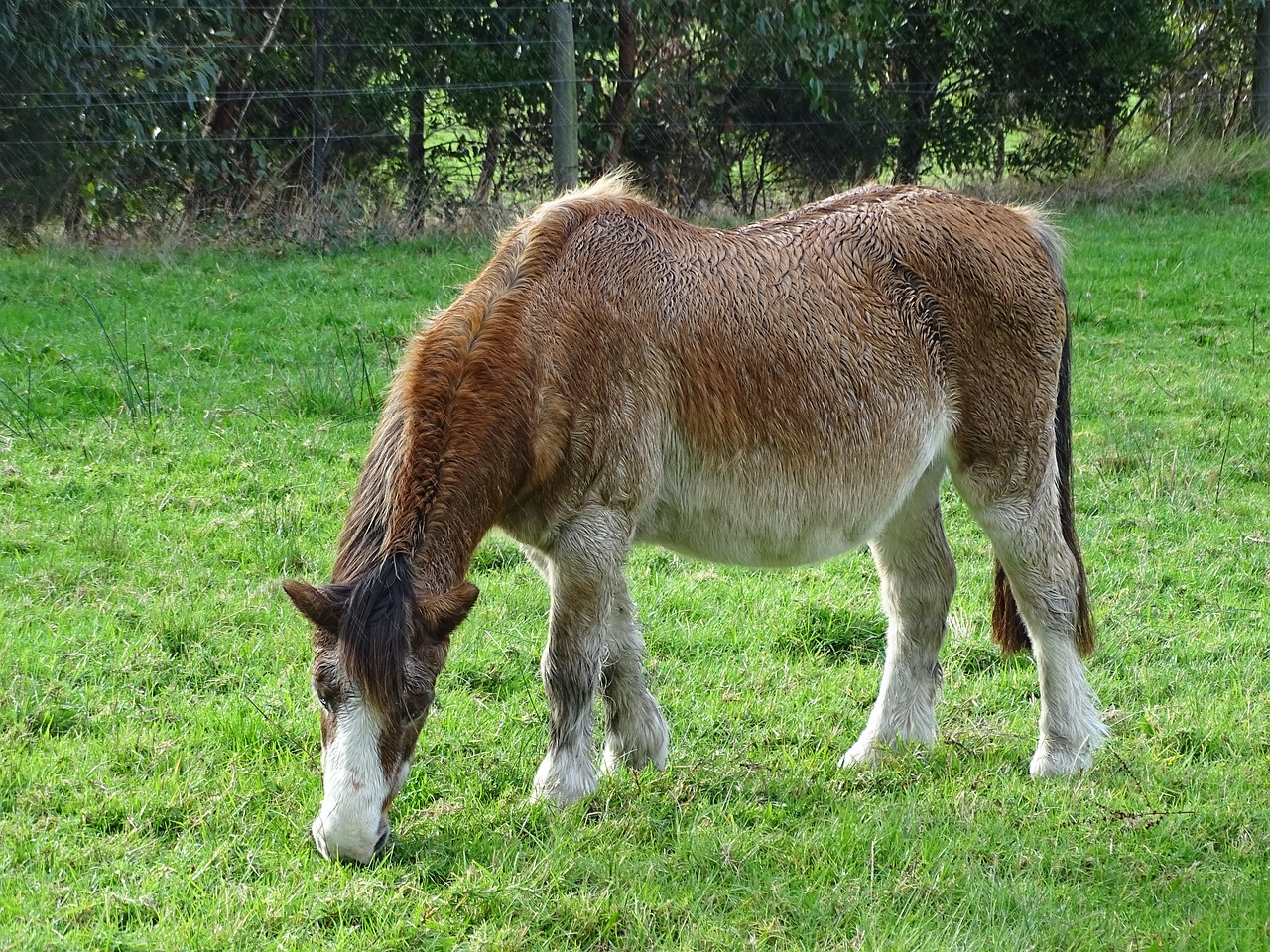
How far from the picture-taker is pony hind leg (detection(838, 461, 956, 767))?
4719 mm

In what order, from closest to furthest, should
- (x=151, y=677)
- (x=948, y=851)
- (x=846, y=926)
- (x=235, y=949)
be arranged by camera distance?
(x=235, y=949) → (x=846, y=926) → (x=948, y=851) → (x=151, y=677)

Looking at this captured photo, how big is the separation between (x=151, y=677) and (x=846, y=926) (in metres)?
2.70

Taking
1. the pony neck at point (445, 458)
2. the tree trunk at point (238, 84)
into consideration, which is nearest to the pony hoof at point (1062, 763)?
the pony neck at point (445, 458)

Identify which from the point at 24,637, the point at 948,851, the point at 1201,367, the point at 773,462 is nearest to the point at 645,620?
the point at 773,462

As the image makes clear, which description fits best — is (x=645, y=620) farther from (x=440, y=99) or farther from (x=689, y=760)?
(x=440, y=99)

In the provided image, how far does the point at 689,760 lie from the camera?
4445mm

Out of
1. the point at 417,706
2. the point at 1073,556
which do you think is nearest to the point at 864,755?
the point at 1073,556

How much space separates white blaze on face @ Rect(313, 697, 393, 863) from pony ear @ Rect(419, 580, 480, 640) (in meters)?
0.27

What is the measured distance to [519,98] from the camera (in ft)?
40.2

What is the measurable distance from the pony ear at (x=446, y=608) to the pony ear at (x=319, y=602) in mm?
221

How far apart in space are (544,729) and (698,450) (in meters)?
1.21

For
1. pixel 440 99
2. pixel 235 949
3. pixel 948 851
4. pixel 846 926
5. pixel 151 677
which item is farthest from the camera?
pixel 440 99

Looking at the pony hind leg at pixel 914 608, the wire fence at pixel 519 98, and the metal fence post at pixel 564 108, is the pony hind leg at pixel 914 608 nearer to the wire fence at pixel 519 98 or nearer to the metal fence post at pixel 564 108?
the metal fence post at pixel 564 108

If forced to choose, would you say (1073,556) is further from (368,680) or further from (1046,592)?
(368,680)
